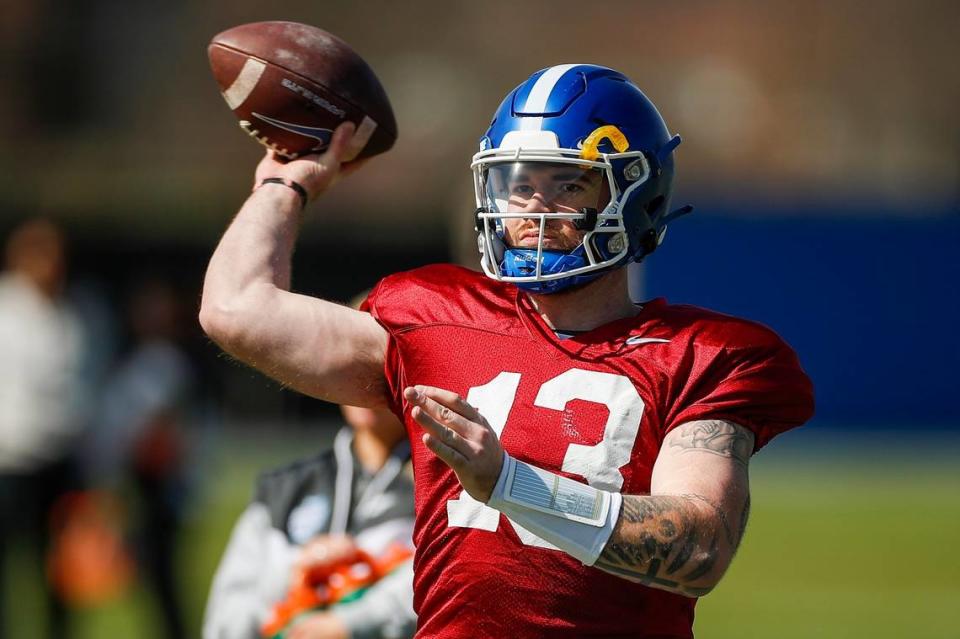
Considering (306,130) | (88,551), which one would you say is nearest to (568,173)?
(306,130)

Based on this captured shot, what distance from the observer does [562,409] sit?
267cm

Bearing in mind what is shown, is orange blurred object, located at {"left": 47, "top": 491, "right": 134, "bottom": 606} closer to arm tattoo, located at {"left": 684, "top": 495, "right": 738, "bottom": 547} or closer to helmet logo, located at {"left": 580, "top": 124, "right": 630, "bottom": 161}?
helmet logo, located at {"left": 580, "top": 124, "right": 630, "bottom": 161}

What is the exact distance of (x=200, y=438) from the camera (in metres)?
7.65

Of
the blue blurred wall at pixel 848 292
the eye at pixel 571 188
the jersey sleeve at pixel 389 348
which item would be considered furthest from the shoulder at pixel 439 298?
the blue blurred wall at pixel 848 292

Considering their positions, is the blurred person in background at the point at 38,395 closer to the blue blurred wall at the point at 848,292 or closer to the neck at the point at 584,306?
the neck at the point at 584,306

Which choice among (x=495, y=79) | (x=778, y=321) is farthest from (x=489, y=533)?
(x=495, y=79)

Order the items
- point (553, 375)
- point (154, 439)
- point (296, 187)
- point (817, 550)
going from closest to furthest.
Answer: point (553, 375) → point (296, 187) → point (154, 439) → point (817, 550)

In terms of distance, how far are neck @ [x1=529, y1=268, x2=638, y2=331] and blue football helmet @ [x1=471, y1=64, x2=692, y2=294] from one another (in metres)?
0.05

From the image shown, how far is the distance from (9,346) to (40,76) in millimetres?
18068

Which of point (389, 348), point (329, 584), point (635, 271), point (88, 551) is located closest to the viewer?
point (389, 348)

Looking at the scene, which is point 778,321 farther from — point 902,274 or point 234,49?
point 234,49

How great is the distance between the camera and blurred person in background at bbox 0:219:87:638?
6.95m

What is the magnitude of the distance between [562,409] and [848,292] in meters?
13.1

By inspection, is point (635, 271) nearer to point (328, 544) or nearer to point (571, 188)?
point (328, 544)
